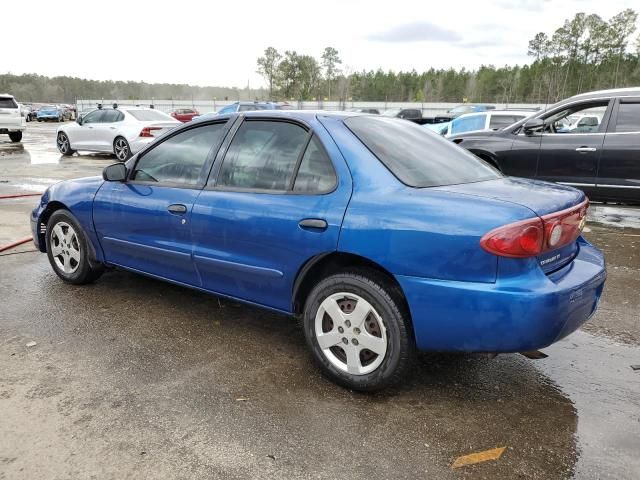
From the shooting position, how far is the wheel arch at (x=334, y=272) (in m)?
2.79

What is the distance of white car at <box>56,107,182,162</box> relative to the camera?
557 inches

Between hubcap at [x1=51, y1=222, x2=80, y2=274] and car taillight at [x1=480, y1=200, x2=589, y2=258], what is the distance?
347 centimetres

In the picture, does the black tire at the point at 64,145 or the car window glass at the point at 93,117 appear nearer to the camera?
the car window glass at the point at 93,117

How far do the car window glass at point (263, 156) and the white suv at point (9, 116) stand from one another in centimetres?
2146

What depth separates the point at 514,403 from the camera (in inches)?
114

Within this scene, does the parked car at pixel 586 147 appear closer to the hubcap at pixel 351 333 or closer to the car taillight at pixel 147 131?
the hubcap at pixel 351 333

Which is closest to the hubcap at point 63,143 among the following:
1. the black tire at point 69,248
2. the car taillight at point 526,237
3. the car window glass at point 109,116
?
the car window glass at point 109,116

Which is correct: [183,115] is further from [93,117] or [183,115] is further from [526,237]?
[526,237]

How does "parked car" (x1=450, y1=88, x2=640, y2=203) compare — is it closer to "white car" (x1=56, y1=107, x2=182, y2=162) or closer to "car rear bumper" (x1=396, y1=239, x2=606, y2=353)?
"car rear bumper" (x1=396, y1=239, x2=606, y2=353)

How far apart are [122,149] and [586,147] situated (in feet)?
38.6

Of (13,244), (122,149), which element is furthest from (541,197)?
(122,149)

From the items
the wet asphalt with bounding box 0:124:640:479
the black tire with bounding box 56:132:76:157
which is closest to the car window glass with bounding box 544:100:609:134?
the wet asphalt with bounding box 0:124:640:479

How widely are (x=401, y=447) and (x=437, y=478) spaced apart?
25cm

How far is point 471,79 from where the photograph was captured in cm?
9981
